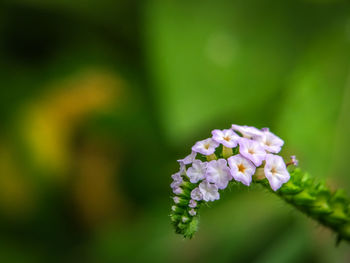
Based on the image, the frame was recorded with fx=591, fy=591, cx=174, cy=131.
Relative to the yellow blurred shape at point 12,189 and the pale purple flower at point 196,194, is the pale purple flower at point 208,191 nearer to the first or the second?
the pale purple flower at point 196,194

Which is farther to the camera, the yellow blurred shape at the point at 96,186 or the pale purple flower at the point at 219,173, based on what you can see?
the yellow blurred shape at the point at 96,186

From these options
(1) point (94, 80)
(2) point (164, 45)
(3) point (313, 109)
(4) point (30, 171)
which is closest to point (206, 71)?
(2) point (164, 45)

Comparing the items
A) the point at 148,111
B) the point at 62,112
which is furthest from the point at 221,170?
the point at 62,112

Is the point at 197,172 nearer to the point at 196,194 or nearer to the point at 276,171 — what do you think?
the point at 196,194

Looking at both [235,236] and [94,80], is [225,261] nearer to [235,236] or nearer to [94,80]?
[235,236]

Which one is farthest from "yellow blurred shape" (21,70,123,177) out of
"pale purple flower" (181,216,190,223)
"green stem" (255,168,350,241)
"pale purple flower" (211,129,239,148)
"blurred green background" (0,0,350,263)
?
"pale purple flower" (181,216,190,223)

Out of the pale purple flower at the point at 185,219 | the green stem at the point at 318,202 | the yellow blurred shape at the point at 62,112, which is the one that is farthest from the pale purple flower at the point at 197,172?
the yellow blurred shape at the point at 62,112
